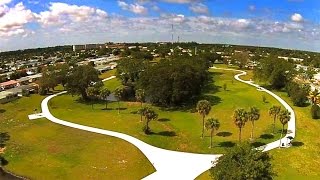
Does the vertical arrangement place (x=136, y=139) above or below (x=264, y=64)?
below

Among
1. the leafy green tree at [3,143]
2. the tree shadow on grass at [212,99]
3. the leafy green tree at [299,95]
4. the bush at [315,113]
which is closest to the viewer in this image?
the leafy green tree at [3,143]

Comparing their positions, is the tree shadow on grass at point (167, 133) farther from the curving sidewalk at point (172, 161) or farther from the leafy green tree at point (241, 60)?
the leafy green tree at point (241, 60)

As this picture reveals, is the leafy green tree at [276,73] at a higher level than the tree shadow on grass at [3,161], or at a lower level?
higher

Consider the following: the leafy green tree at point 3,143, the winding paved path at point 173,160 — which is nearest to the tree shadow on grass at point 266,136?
the winding paved path at point 173,160

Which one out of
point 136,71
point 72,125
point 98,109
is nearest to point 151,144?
point 72,125

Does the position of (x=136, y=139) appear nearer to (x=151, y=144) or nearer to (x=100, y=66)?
(x=151, y=144)

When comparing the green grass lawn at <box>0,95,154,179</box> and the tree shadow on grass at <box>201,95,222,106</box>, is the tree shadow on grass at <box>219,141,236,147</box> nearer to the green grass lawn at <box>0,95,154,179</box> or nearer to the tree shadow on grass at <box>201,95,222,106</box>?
the green grass lawn at <box>0,95,154,179</box>

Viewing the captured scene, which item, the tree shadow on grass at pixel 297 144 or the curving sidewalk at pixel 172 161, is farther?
the tree shadow on grass at pixel 297 144
